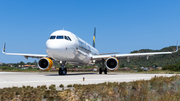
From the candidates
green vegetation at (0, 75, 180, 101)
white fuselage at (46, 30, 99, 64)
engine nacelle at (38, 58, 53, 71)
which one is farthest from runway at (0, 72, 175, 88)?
engine nacelle at (38, 58, 53, 71)

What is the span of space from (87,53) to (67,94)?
1929cm

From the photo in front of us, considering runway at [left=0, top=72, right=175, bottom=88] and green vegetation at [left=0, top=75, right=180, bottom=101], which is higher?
runway at [left=0, top=72, right=175, bottom=88]

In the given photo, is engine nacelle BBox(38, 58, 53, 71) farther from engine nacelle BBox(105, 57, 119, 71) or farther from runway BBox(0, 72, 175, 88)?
engine nacelle BBox(105, 57, 119, 71)

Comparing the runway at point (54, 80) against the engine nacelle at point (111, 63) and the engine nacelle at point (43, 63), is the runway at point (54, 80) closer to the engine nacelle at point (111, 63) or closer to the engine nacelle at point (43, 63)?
the engine nacelle at point (43, 63)

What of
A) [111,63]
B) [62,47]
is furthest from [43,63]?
[111,63]

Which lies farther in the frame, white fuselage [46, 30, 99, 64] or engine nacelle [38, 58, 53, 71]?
engine nacelle [38, 58, 53, 71]

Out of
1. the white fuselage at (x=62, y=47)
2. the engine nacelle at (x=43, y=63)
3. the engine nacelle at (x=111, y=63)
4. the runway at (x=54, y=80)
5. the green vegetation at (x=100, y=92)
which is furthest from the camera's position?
the engine nacelle at (x=111, y=63)

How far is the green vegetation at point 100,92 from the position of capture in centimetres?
648

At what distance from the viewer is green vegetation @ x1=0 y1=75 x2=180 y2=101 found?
21.3 ft

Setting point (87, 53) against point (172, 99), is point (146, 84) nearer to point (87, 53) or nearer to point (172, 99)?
point (172, 99)

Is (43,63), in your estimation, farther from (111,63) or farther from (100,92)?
(100,92)

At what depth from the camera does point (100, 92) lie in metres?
7.52

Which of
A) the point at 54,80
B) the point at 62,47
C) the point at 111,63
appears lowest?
the point at 54,80

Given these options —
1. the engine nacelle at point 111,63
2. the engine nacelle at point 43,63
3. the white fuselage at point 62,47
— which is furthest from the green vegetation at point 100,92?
the engine nacelle at point 43,63
